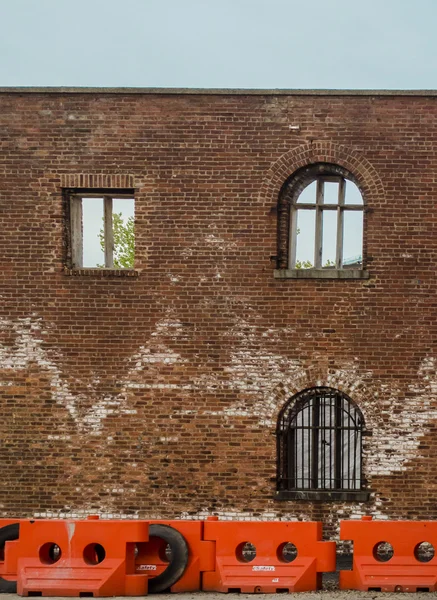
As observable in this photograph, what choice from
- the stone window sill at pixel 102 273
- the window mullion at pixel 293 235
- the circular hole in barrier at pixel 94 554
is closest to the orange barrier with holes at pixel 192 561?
the circular hole in barrier at pixel 94 554

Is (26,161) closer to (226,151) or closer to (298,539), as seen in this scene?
(226,151)

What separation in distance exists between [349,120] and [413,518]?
568 centimetres

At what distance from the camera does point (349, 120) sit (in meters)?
15.5

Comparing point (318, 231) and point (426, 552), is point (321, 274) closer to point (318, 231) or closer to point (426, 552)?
point (318, 231)

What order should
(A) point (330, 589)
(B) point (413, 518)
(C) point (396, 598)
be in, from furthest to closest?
(B) point (413, 518) → (A) point (330, 589) → (C) point (396, 598)

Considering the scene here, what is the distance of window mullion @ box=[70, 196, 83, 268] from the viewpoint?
15.8m

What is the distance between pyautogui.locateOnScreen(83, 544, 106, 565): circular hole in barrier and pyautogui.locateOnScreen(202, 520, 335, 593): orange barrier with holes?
1237 mm

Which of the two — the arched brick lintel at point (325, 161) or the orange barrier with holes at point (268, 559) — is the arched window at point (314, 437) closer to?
the arched brick lintel at point (325, 161)

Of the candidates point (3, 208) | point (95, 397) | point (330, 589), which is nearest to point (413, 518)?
point (330, 589)

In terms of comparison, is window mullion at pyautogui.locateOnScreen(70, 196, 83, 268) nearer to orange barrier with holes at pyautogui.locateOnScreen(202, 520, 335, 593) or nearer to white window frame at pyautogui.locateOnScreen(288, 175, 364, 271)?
white window frame at pyautogui.locateOnScreen(288, 175, 364, 271)

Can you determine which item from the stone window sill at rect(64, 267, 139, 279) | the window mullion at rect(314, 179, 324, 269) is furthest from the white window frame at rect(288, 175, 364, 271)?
the stone window sill at rect(64, 267, 139, 279)

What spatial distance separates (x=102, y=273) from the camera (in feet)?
50.9

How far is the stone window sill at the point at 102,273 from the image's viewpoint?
1546 cm

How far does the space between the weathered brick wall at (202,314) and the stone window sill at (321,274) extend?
12 centimetres
